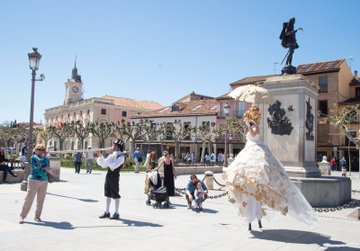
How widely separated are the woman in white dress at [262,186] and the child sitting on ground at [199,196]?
2746mm

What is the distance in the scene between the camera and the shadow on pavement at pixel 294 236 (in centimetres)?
643

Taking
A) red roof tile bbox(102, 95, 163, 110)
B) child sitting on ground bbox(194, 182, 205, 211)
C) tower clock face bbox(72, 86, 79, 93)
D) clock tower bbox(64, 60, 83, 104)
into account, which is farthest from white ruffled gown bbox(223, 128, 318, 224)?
tower clock face bbox(72, 86, 79, 93)

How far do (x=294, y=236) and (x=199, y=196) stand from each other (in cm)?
344

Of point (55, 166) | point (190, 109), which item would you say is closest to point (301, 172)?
point (55, 166)

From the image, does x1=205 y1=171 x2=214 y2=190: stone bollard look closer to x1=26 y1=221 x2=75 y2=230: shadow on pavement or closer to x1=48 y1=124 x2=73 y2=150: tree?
x1=26 y1=221 x2=75 y2=230: shadow on pavement

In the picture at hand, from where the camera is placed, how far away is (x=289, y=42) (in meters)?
11.6

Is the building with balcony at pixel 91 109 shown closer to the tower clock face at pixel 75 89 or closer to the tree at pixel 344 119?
the tower clock face at pixel 75 89

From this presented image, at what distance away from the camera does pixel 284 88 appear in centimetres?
1096

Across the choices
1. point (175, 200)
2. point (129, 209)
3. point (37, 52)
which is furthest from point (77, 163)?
point (129, 209)

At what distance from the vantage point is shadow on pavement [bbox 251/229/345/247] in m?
6.43

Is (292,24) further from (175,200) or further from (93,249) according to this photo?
(93,249)

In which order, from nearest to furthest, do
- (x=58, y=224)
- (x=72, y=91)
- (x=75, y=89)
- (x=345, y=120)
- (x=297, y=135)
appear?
(x=58, y=224) → (x=297, y=135) → (x=345, y=120) → (x=72, y=91) → (x=75, y=89)

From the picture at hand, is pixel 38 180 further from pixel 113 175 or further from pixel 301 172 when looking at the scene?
pixel 301 172

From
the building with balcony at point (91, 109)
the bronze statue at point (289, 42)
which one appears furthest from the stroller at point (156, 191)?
the building with balcony at point (91, 109)
